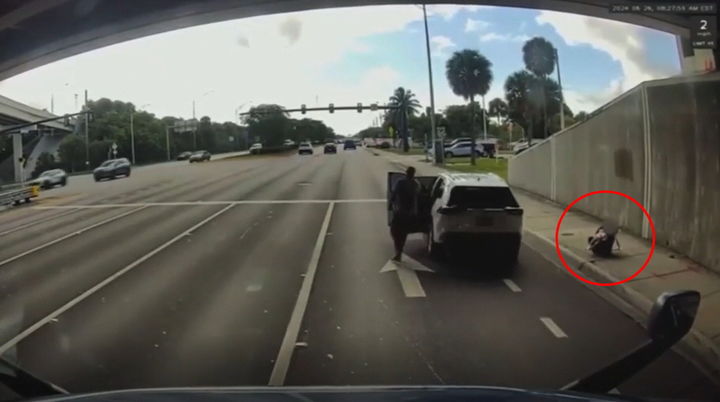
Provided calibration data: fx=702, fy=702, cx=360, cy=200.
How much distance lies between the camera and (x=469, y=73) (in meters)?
24.7

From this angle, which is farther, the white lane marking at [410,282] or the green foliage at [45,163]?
the green foliage at [45,163]

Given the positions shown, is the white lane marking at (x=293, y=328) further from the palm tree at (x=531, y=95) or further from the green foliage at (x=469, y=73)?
the palm tree at (x=531, y=95)

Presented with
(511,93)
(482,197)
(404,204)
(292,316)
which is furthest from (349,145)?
(292,316)

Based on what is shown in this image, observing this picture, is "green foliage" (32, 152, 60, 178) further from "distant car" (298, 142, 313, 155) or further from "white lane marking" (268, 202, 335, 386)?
"distant car" (298, 142, 313, 155)

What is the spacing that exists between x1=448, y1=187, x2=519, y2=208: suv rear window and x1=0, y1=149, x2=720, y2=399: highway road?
3.71 ft

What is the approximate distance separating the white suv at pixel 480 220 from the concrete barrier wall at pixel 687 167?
270 centimetres

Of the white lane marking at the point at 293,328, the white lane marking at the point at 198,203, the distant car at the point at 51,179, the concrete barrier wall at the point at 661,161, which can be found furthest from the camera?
the white lane marking at the point at 198,203

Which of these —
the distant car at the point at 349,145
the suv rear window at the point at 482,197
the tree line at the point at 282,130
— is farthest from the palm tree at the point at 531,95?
the tree line at the point at 282,130

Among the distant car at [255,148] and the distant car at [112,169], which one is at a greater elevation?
the distant car at [255,148]

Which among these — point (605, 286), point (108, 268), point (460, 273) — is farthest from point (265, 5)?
point (605, 286)

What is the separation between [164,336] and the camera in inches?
313

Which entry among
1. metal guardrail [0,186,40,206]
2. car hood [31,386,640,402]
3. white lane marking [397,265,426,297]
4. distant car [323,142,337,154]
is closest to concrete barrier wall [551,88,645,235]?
white lane marking [397,265,426,297]

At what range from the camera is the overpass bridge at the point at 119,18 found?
1407cm

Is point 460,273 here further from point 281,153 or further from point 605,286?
point 281,153
